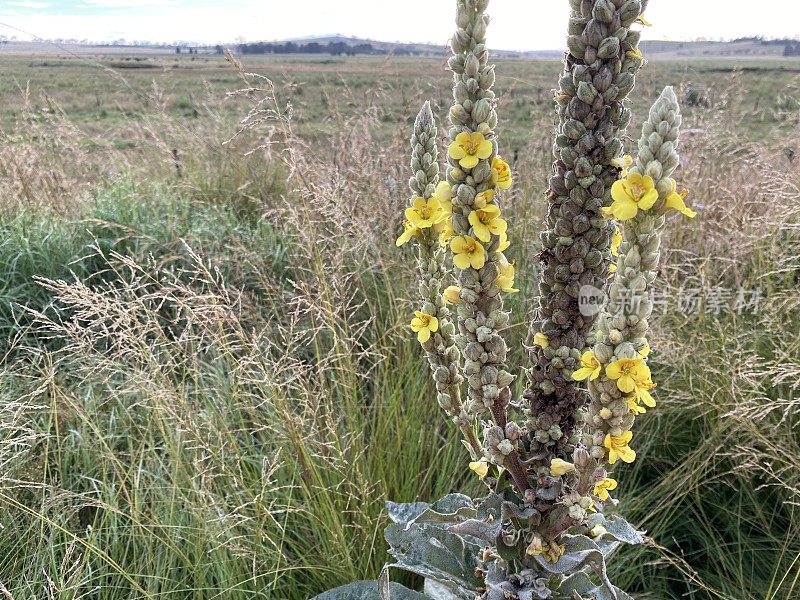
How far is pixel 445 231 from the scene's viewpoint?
A: 3.76 ft

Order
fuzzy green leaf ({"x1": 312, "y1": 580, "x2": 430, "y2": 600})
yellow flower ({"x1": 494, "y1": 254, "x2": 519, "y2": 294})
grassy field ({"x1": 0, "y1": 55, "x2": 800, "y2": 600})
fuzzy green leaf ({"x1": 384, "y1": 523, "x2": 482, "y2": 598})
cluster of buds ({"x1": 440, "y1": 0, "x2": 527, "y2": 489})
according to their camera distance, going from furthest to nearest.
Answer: grassy field ({"x1": 0, "y1": 55, "x2": 800, "y2": 600})
fuzzy green leaf ({"x1": 312, "y1": 580, "x2": 430, "y2": 600})
fuzzy green leaf ({"x1": 384, "y1": 523, "x2": 482, "y2": 598})
yellow flower ({"x1": 494, "y1": 254, "x2": 519, "y2": 294})
cluster of buds ({"x1": 440, "y1": 0, "x2": 527, "y2": 489})

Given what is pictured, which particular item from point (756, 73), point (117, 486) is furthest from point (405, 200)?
point (756, 73)

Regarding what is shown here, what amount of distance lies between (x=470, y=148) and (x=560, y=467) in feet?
2.10

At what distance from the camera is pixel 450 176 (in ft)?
3.64

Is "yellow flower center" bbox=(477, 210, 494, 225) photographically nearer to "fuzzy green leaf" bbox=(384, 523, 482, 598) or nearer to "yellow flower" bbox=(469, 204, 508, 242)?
"yellow flower" bbox=(469, 204, 508, 242)

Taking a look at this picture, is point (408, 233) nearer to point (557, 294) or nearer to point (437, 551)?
point (557, 294)

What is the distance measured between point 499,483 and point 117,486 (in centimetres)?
214

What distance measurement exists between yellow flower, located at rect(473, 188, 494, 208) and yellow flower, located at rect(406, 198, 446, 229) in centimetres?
11

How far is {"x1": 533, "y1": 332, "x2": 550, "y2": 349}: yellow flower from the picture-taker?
1.18 meters

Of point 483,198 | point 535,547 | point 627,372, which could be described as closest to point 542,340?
point 627,372


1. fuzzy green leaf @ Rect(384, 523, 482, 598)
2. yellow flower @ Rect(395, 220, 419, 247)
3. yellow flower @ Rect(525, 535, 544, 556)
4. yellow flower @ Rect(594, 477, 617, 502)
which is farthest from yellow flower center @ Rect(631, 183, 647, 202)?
fuzzy green leaf @ Rect(384, 523, 482, 598)

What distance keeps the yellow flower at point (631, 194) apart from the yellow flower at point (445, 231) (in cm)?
30

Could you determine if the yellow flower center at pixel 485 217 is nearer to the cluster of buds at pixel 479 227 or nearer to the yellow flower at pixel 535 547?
the cluster of buds at pixel 479 227

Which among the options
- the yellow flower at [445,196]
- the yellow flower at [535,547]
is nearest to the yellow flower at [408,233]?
the yellow flower at [445,196]
